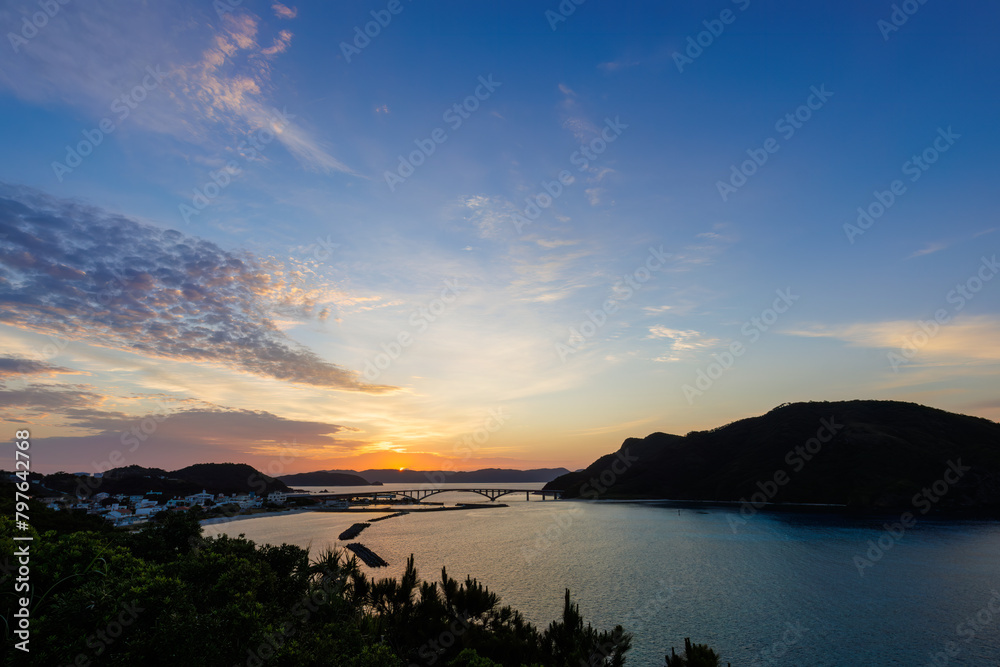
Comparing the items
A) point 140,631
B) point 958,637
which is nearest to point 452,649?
point 140,631

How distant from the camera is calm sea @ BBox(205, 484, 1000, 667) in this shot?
48.2 meters

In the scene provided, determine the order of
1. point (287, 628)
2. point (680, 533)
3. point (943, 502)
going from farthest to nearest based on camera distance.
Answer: point (943, 502)
point (680, 533)
point (287, 628)

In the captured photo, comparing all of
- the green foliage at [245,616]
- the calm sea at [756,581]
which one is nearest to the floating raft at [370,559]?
the calm sea at [756,581]

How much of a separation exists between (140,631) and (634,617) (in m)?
55.1

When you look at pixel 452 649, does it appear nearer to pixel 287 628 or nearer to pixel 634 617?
pixel 287 628

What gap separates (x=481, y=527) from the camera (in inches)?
6339
